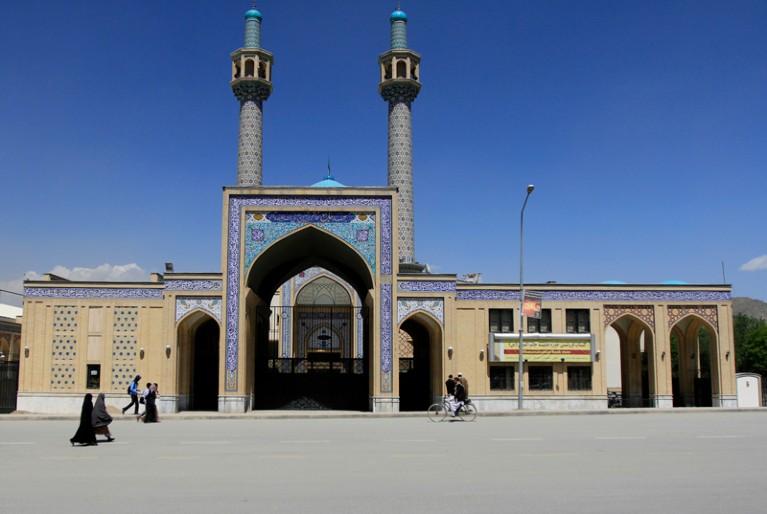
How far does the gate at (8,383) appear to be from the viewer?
27.5m

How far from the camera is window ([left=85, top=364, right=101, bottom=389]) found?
1062 inches

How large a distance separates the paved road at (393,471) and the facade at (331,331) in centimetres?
921

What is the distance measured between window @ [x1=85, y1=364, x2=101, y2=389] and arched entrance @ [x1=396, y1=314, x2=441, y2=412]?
36.7 feet

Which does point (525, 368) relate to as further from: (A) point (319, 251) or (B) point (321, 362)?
(A) point (319, 251)

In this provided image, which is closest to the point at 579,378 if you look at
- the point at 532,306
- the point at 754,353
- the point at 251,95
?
the point at 532,306

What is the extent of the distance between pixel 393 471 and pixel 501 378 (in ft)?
60.4

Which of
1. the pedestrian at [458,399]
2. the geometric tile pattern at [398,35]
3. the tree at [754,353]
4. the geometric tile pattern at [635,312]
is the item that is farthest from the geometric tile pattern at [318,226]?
the tree at [754,353]

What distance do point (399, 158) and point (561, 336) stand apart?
15.2 m

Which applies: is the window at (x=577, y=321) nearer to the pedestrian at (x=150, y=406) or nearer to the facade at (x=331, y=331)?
the facade at (x=331, y=331)

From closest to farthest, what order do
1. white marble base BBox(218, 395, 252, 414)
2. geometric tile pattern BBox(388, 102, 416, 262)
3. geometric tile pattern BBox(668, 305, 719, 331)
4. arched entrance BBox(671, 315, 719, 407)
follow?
white marble base BBox(218, 395, 252, 414) → geometric tile pattern BBox(668, 305, 719, 331) → arched entrance BBox(671, 315, 719, 407) → geometric tile pattern BBox(388, 102, 416, 262)

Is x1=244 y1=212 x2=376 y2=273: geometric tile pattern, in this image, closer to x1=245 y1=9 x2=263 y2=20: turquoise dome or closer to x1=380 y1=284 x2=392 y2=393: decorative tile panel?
x1=380 y1=284 x2=392 y2=393: decorative tile panel

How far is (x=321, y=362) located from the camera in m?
29.9

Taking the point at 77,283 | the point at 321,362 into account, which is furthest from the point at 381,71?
the point at 77,283

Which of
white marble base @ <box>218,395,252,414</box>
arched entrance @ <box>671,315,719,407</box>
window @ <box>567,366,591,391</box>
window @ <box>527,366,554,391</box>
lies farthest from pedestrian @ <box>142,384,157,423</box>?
arched entrance @ <box>671,315,719,407</box>
